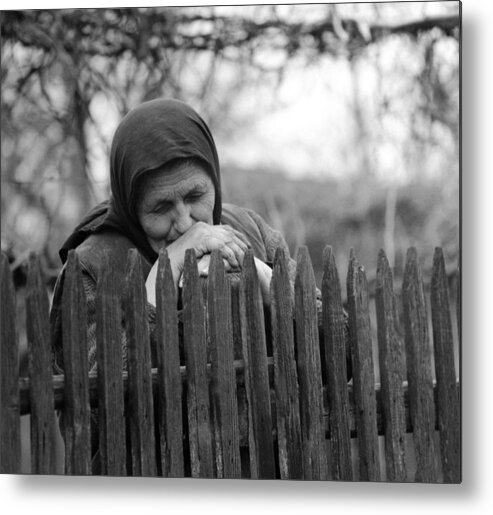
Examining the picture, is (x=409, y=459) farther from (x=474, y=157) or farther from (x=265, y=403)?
(x=474, y=157)

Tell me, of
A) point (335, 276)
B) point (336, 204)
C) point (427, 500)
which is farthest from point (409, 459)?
point (336, 204)

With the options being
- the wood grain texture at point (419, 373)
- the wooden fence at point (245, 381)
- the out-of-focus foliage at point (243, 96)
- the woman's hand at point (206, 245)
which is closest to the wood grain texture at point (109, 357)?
the wooden fence at point (245, 381)

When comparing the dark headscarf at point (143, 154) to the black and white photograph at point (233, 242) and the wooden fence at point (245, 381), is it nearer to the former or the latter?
the black and white photograph at point (233, 242)

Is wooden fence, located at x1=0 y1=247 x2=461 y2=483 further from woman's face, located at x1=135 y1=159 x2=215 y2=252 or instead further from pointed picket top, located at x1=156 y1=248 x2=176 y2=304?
woman's face, located at x1=135 y1=159 x2=215 y2=252

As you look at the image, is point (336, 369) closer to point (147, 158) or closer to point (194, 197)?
point (194, 197)

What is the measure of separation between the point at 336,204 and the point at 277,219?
0.22 metres

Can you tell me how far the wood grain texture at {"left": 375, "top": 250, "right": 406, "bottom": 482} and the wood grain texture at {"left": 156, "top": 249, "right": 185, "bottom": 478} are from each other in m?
0.70

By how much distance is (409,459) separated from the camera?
355 centimetres

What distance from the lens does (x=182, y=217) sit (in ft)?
11.6

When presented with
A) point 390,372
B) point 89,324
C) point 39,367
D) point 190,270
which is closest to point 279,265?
point 190,270

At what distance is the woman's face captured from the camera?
3.52 m

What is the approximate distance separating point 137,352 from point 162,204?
20.8 inches

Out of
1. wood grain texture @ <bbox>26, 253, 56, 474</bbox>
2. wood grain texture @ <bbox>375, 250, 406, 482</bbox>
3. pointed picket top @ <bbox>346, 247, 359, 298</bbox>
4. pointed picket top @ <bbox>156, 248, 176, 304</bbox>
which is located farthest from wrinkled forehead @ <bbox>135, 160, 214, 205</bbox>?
wood grain texture @ <bbox>375, 250, 406, 482</bbox>

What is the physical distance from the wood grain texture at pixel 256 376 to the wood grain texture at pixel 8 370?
753mm
